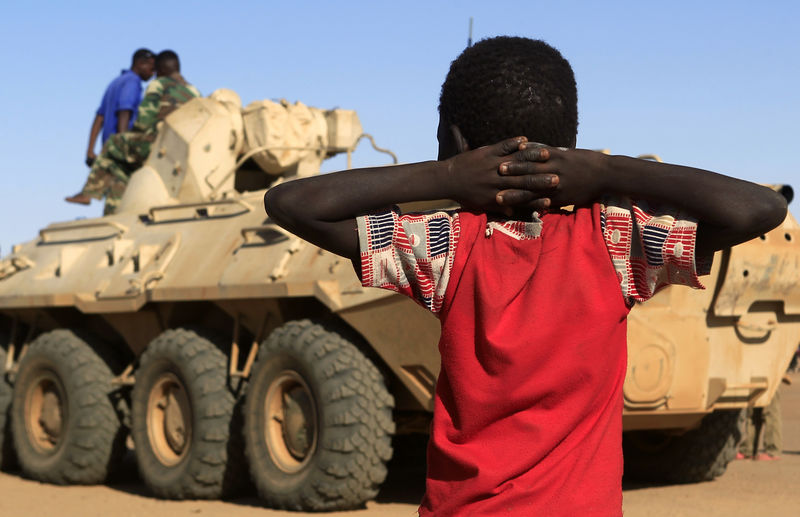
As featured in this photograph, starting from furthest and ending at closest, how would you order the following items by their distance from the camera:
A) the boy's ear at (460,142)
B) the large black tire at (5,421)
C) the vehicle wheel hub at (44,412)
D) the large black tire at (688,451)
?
1. the large black tire at (5,421)
2. the vehicle wheel hub at (44,412)
3. the large black tire at (688,451)
4. the boy's ear at (460,142)

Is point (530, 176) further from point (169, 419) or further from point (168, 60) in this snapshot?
point (168, 60)

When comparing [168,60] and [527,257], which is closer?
[527,257]

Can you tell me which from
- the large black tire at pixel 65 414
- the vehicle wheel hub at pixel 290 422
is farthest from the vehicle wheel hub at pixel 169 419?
the vehicle wheel hub at pixel 290 422

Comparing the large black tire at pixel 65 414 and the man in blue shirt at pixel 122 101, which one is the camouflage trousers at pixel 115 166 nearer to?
the man in blue shirt at pixel 122 101

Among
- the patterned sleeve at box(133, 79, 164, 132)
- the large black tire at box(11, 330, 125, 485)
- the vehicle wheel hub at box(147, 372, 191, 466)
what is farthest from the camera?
the patterned sleeve at box(133, 79, 164, 132)

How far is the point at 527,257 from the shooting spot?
2.25 metres

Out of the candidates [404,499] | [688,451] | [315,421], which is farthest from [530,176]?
[688,451]

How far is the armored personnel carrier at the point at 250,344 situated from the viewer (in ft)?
24.2

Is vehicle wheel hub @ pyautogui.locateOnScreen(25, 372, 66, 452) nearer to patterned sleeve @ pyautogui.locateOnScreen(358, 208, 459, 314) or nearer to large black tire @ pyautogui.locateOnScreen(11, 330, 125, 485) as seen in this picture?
large black tire @ pyautogui.locateOnScreen(11, 330, 125, 485)

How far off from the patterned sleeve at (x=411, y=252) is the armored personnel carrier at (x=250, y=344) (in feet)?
15.6

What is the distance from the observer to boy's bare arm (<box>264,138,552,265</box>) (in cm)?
228

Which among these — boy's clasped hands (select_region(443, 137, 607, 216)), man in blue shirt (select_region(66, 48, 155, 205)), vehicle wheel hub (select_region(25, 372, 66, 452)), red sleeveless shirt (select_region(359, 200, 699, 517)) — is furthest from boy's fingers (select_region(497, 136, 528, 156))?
man in blue shirt (select_region(66, 48, 155, 205))

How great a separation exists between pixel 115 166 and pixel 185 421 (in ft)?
12.0

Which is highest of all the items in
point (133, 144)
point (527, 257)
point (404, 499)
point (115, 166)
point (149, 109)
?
point (149, 109)
